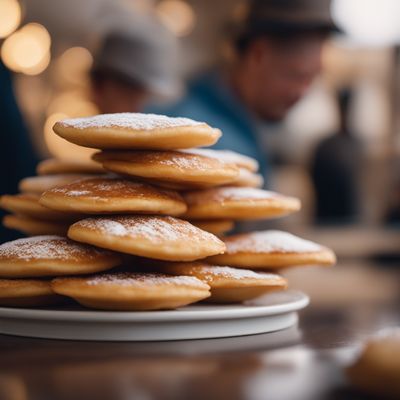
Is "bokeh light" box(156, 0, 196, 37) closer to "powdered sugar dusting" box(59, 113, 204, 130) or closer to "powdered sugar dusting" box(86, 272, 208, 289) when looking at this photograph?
"powdered sugar dusting" box(59, 113, 204, 130)

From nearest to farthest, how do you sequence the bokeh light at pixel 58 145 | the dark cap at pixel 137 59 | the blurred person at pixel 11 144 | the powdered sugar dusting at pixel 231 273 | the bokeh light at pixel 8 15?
1. the powdered sugar dusting at pixel 231 273
2. the blurred person at pixel 11 144
3. the dark cap at pixel 137 59
4. the bokeh light at pixel 8 15
5. the bokeh light at pixel 58 145

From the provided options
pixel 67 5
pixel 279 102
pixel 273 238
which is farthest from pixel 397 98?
pixel 273 238

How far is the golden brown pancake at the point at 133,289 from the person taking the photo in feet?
2.90

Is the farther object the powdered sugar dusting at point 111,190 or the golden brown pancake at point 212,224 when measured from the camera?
the golden brown pancake at point 212,224

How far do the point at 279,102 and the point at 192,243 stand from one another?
191cm

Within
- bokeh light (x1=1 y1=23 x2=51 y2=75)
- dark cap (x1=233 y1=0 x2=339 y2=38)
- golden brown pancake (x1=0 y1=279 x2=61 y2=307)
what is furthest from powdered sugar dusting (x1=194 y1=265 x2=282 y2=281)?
bokeh light (x1=1 y1=23 x2=51 y2=75)

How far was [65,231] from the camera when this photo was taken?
3.64 feet

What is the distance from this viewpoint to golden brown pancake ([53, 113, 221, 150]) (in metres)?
0.96

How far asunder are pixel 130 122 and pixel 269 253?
0.95 feet

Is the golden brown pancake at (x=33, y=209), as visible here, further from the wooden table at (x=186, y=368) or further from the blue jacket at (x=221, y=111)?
the blue jacket at (x=221, y=111)

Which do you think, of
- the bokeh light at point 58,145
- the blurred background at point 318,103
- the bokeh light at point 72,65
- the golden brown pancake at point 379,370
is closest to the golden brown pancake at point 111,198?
the golden brown pancake at point 379,370

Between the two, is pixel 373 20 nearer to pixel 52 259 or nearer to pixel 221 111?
pixel 221 111

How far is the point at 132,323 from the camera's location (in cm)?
92

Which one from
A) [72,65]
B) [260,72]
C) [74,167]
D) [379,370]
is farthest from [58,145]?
[379,370]
